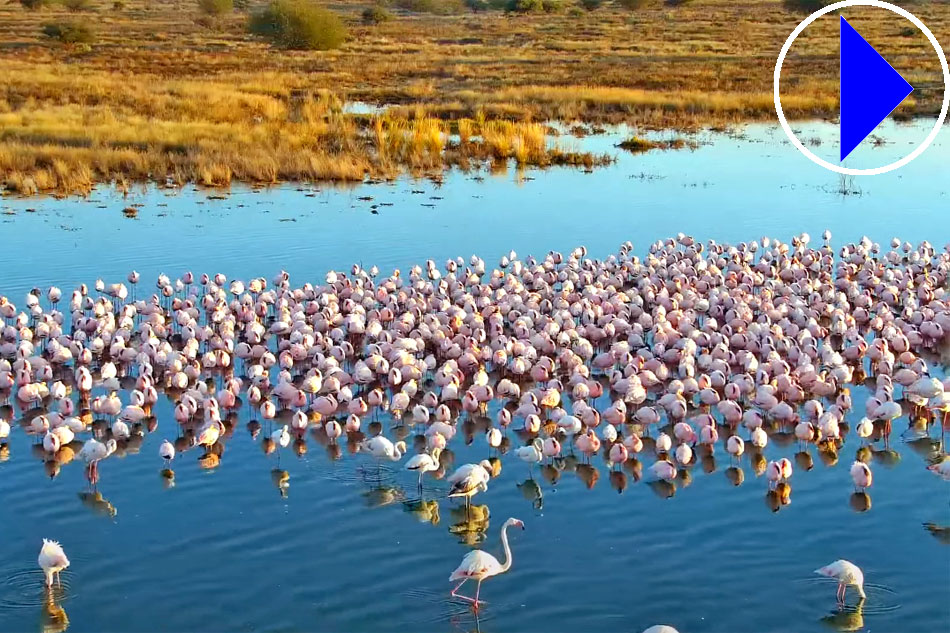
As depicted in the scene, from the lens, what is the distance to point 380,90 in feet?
147

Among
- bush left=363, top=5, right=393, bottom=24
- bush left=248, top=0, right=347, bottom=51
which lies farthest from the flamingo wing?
bush left=363, top=5, right=393, bottom=24

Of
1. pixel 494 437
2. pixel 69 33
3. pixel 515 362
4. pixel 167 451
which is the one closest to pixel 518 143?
pixel 515 362

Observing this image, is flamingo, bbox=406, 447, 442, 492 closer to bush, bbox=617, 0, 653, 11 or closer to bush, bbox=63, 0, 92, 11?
bush, bbox=617, 0, 653, 11

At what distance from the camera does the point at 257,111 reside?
120 feet

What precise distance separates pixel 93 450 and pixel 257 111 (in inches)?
1029

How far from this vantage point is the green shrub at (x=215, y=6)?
78.8 meters

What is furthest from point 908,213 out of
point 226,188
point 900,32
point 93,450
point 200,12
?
point 200,12

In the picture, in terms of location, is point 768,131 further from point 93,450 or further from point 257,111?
point 93,450

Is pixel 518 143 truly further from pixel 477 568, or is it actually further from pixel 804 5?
pixel 804 5

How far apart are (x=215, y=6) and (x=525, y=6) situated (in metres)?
22.1

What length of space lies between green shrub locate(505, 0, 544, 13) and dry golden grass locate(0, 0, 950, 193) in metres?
9.52

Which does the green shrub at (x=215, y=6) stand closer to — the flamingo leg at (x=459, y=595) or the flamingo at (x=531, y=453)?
the flamingo at (x=531, y=453)

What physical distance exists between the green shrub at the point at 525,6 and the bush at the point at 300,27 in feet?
88.9

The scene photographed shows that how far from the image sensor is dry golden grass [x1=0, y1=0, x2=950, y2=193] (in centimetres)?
2925
